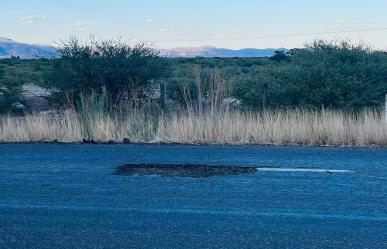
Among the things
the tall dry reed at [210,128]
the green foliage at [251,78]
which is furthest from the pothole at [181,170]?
the green foliage at [251,78]

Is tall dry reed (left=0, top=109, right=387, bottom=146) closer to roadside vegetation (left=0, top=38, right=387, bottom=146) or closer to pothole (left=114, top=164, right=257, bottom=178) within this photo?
roadside vegetation (left=0, top=38, right=387, bottom=146)

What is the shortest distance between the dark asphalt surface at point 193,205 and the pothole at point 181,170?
0.95ft

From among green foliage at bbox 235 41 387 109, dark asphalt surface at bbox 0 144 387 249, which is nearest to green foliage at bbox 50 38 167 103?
green foliage at bbox 235 41 387 109

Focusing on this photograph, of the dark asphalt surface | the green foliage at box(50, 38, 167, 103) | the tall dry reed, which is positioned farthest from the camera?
the green foliage at box(50, 38, 167, 103)

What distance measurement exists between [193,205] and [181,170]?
274 cm

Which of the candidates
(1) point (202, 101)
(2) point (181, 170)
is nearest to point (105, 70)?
(1) point (202, 101)

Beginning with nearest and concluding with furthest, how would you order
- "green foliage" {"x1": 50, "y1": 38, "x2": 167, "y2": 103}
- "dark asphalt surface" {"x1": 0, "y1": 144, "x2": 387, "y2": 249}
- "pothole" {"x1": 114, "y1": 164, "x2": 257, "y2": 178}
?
"dark asphalt surface" {"x1": 0, "y1": 144, "x2": 387, "y2": 249}, "pothole" {"x1": 114, "y1": 164, "x2": 257, "y2": 178}, "green foliage" {"x1": 50, "y1": 38, "x2": 167, "y2": 103}

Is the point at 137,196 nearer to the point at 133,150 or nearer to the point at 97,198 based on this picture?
the point at 97,198

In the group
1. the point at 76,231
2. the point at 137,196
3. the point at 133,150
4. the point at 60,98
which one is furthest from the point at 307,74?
the point at 76,231

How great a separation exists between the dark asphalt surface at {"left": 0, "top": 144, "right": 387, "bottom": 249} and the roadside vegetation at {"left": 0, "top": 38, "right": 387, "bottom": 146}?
3.10 m

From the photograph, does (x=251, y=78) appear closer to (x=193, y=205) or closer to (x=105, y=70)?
(x=105, y=70)

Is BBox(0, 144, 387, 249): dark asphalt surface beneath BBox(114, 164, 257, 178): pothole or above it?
above

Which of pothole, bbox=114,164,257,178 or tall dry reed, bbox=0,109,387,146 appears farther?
tall dry reed, bbox=0,109,387,146

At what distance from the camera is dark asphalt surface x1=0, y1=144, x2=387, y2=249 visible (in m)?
6.50
